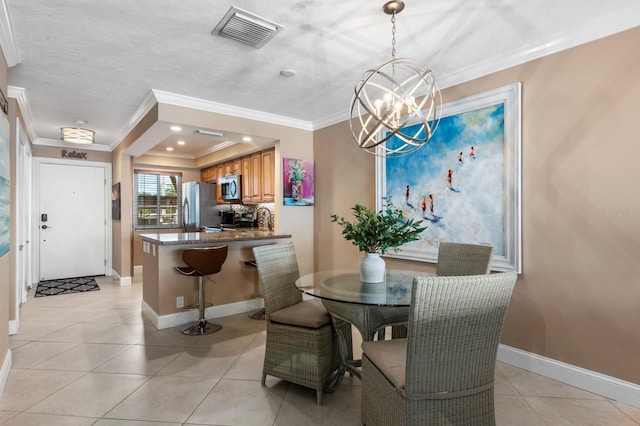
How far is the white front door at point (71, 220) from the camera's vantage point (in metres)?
5.89

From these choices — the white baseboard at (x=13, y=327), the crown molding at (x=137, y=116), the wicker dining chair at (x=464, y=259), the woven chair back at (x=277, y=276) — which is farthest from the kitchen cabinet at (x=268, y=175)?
the white baseboard at (x=13, y=327)

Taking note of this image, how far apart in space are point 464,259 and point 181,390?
2.26 metres

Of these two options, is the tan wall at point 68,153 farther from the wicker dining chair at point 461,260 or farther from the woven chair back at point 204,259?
the wicker dining chair at point 461,260

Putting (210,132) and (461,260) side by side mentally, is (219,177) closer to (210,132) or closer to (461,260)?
(210,132)

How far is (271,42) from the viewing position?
8.21 ft

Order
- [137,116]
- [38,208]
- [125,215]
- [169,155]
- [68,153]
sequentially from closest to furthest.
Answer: [137,116] → [125,215] → [38,208] → [68,153] → [169,155]

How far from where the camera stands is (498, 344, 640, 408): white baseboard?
2174 millimetres

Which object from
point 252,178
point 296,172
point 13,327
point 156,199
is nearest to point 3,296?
point 13,327

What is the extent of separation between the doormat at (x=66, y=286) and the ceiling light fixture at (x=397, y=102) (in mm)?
4921

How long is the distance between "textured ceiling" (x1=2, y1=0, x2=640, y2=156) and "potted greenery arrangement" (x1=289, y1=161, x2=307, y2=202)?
1104 mm

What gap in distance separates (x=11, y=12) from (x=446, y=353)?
10.3 ft

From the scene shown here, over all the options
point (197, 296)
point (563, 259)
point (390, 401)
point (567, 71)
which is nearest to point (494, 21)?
point (567, 71)

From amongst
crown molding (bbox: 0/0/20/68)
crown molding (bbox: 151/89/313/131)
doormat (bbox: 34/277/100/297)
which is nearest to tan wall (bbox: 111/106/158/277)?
doormat (bbox: 34/277/100/297)

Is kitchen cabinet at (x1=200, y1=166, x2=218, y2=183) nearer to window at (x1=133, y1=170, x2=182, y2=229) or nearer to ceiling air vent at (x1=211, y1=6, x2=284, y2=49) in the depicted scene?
window at (x1=133, y1=170, x2=182, y2=229)
